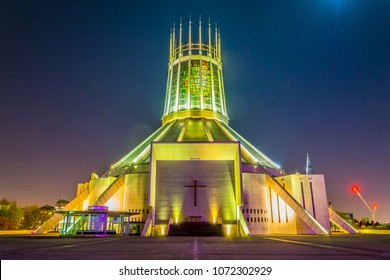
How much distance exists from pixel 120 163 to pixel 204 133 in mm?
10343

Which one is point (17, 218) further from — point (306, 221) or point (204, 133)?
point (306, 221)

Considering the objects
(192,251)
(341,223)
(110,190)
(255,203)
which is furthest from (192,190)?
(192,251)

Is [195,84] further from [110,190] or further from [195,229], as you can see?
[195,229]

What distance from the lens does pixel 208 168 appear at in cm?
2547

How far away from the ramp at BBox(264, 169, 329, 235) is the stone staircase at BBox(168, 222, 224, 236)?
685 cm

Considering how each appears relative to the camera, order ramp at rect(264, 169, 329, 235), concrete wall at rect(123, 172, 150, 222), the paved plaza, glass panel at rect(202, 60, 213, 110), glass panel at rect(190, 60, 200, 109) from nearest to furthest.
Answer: the paved plaza, ramp at rect(264, 169, 329, 235), concrete wall at rect(123, 172, 150, 222), glass panel at rect(190, 60, 200, 109), glass panel at rect(202, 60, 213, 110)

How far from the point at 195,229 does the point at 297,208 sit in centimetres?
915

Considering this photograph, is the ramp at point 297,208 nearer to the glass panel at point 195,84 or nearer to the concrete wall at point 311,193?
the concrete wall at point 311,193

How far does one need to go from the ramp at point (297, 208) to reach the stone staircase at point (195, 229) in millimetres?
6849

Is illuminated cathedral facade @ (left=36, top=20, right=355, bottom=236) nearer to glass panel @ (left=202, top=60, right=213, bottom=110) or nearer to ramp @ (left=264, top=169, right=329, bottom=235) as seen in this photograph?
ramp @ (left=264, top=169, right=329, bottom=235)

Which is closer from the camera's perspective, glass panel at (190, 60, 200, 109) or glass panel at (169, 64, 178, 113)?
glass panel at (190, 60, 200, 109)

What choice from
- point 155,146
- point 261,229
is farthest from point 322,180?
point 155,146

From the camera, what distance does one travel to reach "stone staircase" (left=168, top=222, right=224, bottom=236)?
20.2m

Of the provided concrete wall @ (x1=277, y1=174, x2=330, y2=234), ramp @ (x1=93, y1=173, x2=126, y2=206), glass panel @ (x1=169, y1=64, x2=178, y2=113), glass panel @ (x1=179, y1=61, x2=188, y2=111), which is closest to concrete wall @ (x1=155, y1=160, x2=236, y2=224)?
ramp @ (x1=93, y1=173, x2=126, y2=206)
